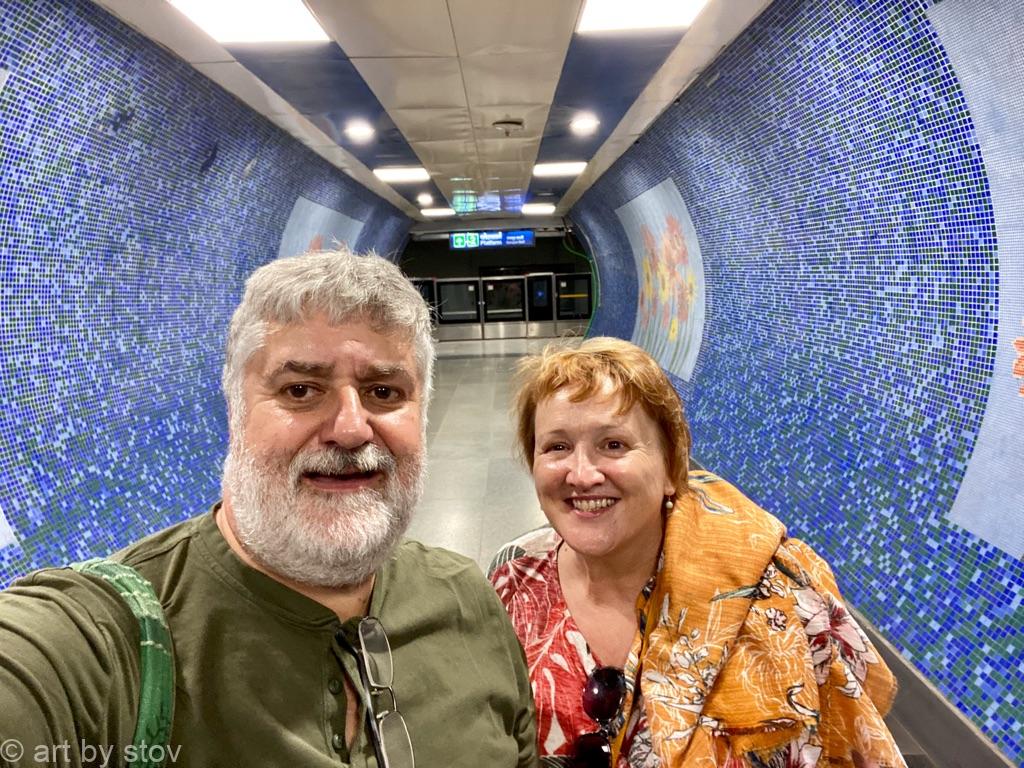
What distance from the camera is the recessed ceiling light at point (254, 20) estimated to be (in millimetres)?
3229

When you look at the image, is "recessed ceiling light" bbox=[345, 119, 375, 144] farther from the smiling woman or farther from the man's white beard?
the man's white beard

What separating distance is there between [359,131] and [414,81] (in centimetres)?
164

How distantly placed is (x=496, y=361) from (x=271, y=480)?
44.3 ft

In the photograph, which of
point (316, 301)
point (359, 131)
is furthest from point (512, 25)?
point (316, 301)

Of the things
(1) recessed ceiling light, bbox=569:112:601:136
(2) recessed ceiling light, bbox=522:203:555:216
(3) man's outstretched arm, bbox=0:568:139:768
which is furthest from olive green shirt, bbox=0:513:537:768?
(2) recessed ceiling light, bbox=522:203:555:216

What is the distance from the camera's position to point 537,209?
13891 millimetres

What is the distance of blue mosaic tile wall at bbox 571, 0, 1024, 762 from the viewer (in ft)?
8.43

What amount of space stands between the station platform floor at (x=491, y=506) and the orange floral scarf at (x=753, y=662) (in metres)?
0.70

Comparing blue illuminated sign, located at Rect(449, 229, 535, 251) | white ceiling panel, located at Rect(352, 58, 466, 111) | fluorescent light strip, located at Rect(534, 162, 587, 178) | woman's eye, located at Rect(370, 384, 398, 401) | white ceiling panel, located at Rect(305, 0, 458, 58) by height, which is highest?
fluorescent light strip, located at Rect(534, 162, 587, 178)

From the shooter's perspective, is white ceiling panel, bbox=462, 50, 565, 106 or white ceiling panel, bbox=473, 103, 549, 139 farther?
white ceiling panel, bbox=473, 103, 549, 139

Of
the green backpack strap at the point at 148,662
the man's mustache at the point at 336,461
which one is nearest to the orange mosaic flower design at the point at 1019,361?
the man's mustache at the point at 336,461

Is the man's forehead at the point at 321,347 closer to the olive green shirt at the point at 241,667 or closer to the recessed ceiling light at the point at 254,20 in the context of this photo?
the olive green shirt at the point at 241,667

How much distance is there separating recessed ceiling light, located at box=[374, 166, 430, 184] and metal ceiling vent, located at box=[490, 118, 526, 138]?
7.48 feet

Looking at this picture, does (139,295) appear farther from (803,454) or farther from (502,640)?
(803,454)
